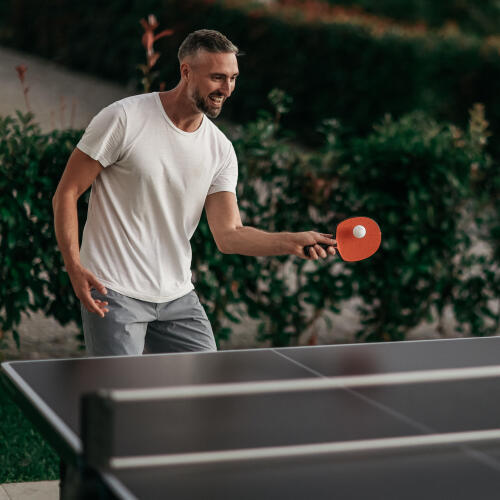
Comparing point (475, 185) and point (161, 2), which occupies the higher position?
point (161, 2)

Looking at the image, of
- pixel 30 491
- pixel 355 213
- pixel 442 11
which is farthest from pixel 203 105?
pixel 442 11

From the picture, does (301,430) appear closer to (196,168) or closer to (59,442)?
(59,442)

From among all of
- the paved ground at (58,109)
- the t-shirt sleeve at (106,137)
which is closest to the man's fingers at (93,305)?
the t-shirt sleeve at (106,137)

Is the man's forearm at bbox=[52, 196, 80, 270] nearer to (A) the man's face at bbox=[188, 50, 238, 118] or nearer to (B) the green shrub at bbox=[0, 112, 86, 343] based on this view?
(A) the man's face at bbox=[188, 50, 238, 118]

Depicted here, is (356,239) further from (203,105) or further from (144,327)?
(144,327)

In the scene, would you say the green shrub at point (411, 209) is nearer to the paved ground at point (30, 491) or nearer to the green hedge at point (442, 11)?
the paved ground at point (30, 491)

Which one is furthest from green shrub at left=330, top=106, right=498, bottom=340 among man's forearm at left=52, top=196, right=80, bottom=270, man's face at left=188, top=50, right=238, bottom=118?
man's forearm at left=52, top=196, right=80, bottom=270

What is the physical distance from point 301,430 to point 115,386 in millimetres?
602

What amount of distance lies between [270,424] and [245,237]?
1.34 m

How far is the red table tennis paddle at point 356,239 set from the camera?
342 centimetres

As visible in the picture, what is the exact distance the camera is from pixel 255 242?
3826mm

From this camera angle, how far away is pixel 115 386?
112 inches

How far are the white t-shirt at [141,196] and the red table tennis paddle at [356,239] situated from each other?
692mm

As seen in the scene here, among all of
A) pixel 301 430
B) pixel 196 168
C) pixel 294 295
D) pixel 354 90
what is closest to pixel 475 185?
pixel 294 295
